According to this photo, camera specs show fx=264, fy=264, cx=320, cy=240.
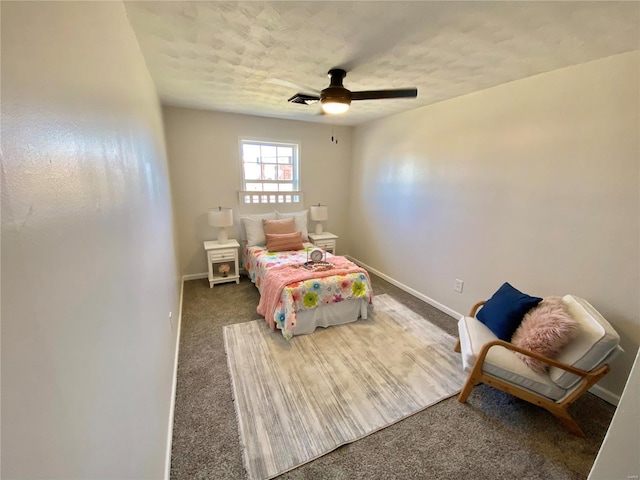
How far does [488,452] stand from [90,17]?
2.72m

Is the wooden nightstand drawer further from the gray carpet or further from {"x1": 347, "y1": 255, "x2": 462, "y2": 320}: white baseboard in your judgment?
{"x1": 347, "y1": 255, "x2": 462, "y2": 320}: white baseboard

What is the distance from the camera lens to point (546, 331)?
1.69 m

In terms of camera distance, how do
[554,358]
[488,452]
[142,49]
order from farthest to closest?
[142,49], [554,358], [488,452]

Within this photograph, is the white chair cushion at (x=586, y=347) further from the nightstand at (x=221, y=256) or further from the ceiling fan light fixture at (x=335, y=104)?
the nightstand at (x=221, y=256)

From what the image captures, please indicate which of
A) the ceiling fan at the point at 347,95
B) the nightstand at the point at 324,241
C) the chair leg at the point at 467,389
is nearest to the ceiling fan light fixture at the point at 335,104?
the ceiling fan at the point at 347,95

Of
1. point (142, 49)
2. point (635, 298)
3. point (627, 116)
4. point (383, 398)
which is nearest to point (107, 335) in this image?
point (383, 398)

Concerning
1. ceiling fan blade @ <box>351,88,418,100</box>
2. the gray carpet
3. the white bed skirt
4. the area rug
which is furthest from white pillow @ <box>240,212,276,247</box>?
ceiling fan blade @ <box>351,88,418,100</box>

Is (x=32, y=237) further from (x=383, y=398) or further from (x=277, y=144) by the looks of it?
(x=277, y=144)

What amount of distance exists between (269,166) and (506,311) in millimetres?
3573

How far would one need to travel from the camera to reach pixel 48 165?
1.66 feet

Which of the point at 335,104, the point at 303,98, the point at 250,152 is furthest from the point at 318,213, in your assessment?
the point at 335,104

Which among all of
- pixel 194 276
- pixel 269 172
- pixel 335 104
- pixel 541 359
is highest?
pixel 335 104

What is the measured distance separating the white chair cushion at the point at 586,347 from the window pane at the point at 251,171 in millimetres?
3902

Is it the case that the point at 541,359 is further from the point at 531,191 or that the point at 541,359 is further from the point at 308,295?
the point at 308,295
